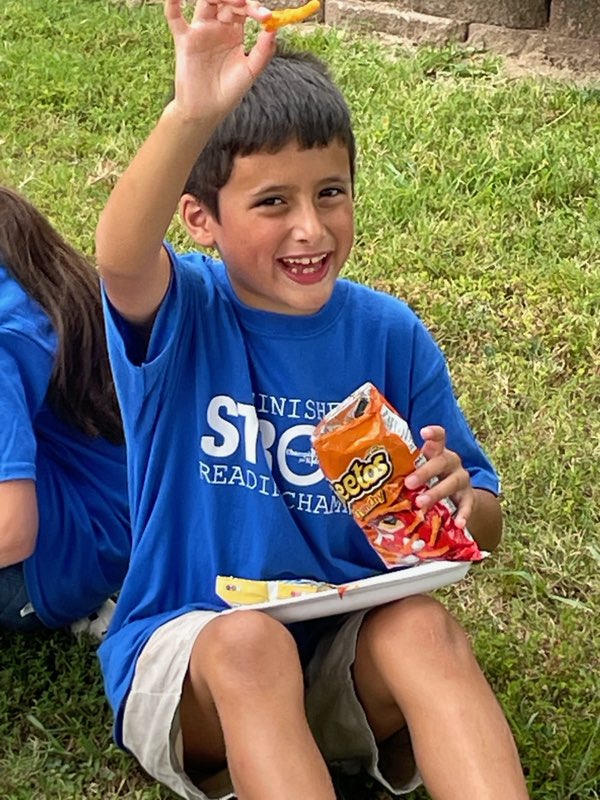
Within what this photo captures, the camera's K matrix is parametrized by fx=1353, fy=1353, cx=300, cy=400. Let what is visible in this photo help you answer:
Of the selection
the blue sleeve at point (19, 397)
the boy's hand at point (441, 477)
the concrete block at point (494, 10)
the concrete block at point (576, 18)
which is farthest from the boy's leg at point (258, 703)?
the concrete block at point (494, 10)

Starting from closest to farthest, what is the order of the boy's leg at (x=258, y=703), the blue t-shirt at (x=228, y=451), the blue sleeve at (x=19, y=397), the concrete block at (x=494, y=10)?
the boy's leg at (x=258, y=703)
the blue t-shirt at (x=228, y=451)
the blue sleeve at (x=19, y=397)
the concrete block at (x=494, y=10)

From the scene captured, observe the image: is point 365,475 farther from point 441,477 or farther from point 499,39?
point 499,39

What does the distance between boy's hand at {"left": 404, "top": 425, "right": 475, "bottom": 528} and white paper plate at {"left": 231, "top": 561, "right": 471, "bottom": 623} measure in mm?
93

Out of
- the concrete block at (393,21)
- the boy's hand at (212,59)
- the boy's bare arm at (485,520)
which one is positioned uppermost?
the boy's hand at (212,59)

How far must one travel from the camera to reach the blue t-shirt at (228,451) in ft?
7.16

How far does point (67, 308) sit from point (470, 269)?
1.93m

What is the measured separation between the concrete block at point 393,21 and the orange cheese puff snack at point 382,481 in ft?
13.4

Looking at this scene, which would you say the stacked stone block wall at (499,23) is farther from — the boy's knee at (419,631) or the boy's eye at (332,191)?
the boy's knee at (419,631)

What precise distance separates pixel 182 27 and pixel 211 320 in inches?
21.9

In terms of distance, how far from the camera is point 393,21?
5988mm

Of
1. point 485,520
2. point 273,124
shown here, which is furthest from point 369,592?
point 273,124

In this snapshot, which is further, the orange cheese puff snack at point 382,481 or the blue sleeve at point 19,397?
the blue sleeve at point 19,397

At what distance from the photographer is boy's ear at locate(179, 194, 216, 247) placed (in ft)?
7.18

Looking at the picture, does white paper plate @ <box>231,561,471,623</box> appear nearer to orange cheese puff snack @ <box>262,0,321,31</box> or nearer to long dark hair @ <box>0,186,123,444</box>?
long dark hair @ <box>0,186,123,444</box>
